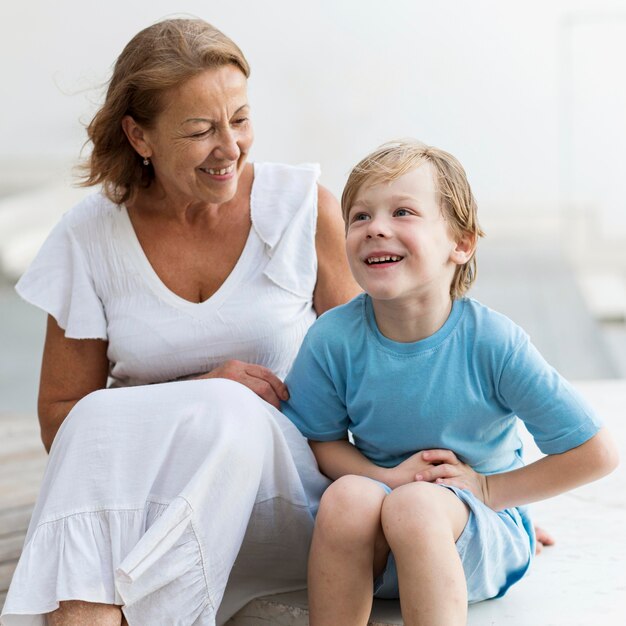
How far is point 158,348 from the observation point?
2.15m

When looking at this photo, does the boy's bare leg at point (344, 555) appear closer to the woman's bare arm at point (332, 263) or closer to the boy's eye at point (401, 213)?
the boy's eye at point (401, 213)

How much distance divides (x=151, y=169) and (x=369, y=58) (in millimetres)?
7251

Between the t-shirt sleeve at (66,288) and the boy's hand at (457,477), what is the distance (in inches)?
29.9

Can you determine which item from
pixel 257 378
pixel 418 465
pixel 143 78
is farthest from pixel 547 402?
pixel 143 78

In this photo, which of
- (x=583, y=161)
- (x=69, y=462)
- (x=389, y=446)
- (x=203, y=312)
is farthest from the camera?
(x=583, y=161)

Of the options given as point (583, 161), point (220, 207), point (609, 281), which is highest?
point (220, 207)

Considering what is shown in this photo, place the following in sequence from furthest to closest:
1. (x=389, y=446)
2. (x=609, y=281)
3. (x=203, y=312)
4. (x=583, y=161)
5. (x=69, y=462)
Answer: (x=583, y=161) < (x=609, y=281) < (x=203, y=312) < (x=389, y=446) < (x=69, y=462)

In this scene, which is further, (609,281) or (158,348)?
(609,281)

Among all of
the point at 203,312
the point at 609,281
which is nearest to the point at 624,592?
the point at 203,312

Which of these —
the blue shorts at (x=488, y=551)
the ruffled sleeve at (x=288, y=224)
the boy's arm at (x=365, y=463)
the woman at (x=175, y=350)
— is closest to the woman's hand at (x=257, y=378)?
the woman at (x=175, y=350)

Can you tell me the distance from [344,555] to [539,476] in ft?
1.13

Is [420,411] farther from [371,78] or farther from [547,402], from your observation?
[371,78]

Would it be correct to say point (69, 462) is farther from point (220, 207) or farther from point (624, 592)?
point (624, 592)

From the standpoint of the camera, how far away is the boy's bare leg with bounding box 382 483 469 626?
157cm
